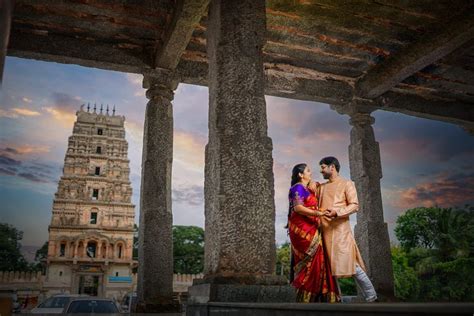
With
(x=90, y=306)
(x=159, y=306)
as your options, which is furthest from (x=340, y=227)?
(x=90, y=306)

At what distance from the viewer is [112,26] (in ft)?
23.6

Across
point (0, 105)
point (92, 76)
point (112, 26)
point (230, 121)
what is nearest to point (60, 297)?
point (112, 26)

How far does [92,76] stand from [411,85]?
112 feet

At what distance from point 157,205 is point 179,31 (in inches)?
110

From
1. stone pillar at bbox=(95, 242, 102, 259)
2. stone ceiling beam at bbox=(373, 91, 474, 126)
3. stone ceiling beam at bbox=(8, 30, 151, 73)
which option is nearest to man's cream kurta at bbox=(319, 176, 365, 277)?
stone ceiling beam at bbox=(8, 30, 151, 73)

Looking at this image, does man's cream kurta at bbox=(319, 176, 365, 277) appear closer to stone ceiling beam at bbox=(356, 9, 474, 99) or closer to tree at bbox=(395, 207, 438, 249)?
stone ceiling beam at bbox=(356, 9, 474, 99)

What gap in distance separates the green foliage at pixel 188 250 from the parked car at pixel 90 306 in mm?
41318

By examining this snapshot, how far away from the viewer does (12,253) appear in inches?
1757

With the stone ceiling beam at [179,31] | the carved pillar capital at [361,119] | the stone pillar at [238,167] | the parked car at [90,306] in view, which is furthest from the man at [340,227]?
the parked car at [90,306]

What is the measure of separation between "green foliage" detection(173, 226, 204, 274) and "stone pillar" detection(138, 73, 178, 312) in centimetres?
4394

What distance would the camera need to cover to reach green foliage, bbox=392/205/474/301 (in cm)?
3195

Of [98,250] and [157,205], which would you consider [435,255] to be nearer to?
[98,250]

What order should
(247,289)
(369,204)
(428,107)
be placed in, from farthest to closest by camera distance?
(428,107) < (369,204) < (247,289)

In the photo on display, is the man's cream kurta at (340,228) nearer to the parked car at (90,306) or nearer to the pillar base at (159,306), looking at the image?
the pillar base at (159,306)
